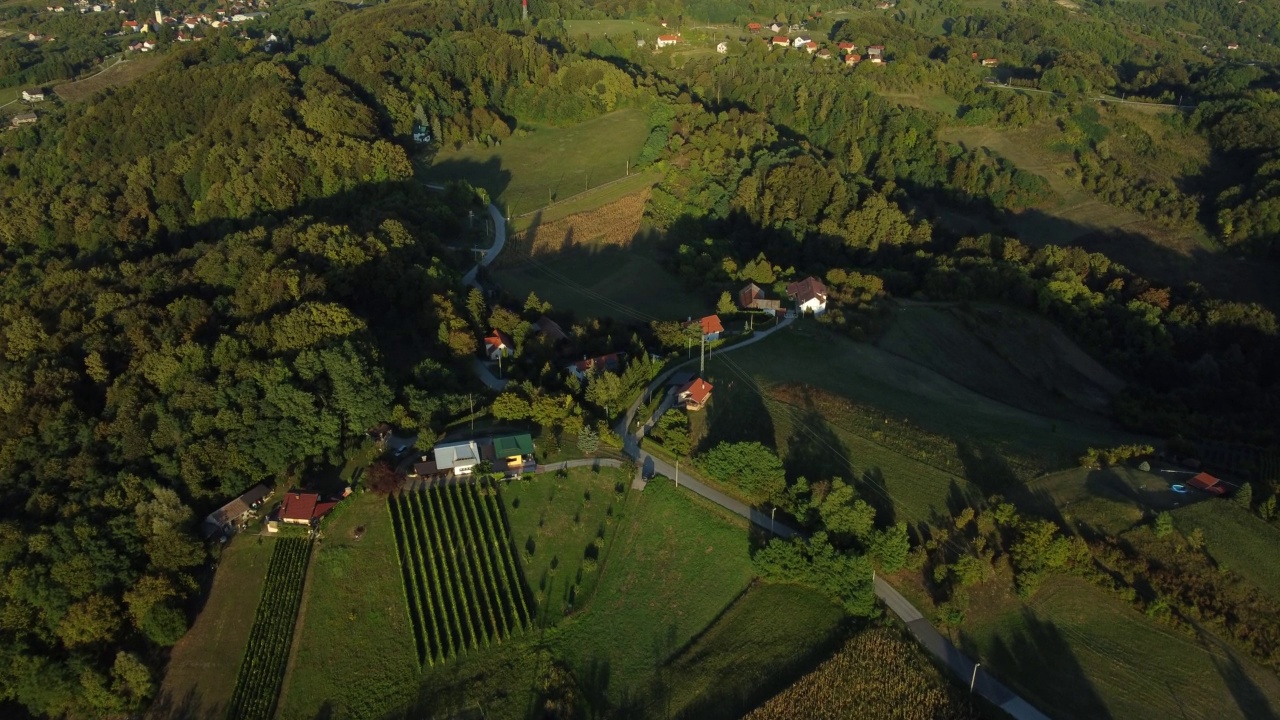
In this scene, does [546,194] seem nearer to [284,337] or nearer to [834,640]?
[284,337]

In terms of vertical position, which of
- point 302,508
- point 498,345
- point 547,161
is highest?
point 302,508

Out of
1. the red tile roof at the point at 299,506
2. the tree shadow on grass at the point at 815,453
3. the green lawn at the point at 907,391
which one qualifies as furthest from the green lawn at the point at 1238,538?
the red tile roof at the point at 299,506

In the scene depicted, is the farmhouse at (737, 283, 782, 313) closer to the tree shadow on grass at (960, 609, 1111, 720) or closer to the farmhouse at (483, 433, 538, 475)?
the farmhouse at (483, 433, 538, 475)

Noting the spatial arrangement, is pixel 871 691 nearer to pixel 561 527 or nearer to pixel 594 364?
pixel 561 527

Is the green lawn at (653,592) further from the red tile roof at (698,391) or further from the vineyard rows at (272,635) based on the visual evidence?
the vineyard rows at (272,635)

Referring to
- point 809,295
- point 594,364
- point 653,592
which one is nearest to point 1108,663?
point 653,592

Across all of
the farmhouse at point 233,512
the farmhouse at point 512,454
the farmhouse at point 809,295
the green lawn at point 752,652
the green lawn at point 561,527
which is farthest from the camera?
the farmhouse at point 809,295
